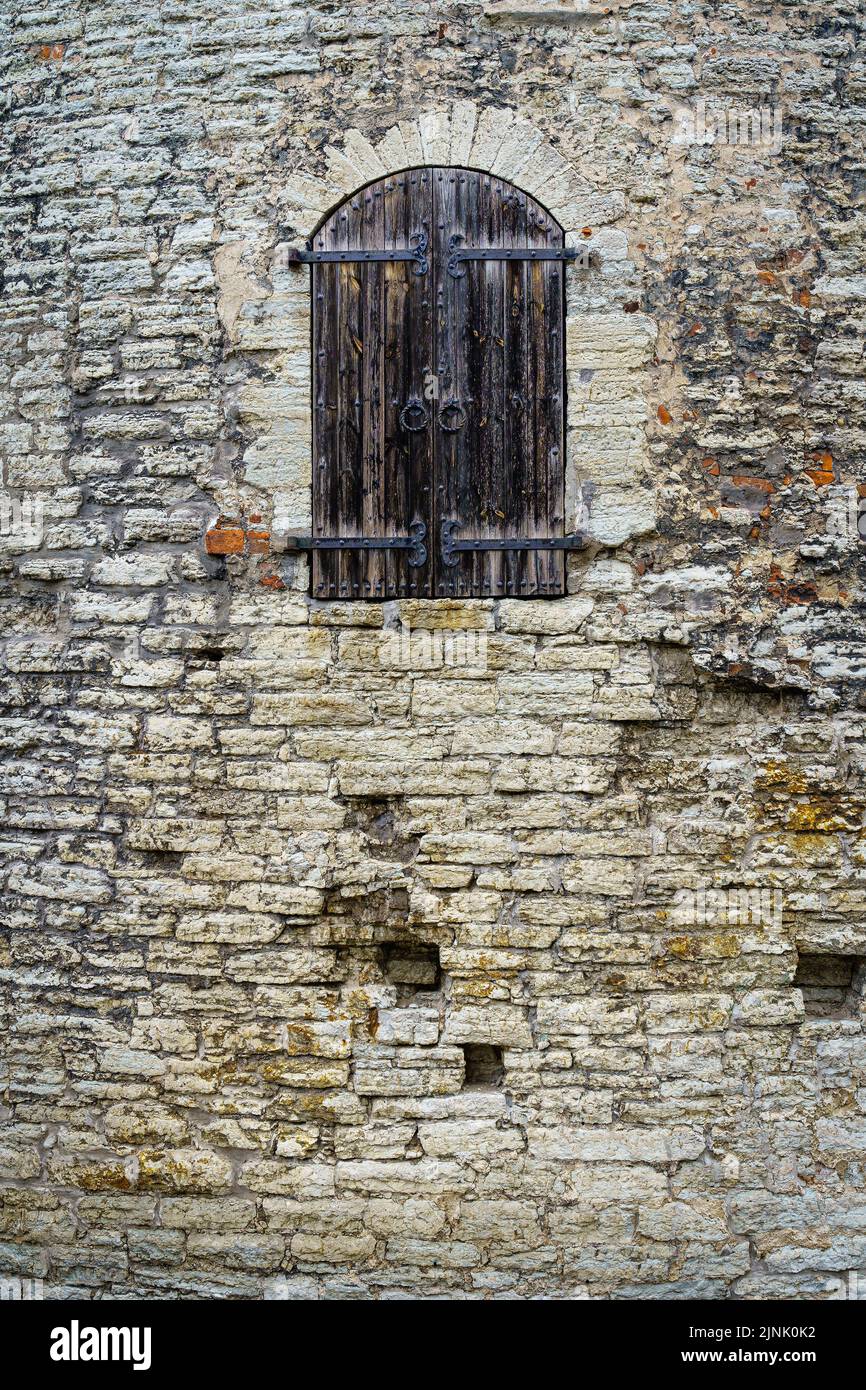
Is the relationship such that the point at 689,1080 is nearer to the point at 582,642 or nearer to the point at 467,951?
the point at 467,951

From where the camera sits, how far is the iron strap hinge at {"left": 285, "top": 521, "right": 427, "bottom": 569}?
4.24 metres

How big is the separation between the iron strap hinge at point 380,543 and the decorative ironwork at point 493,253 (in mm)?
944

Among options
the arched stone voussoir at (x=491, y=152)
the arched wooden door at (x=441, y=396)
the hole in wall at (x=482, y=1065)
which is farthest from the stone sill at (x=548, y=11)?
the hole in wall at (x=482, y=1065)

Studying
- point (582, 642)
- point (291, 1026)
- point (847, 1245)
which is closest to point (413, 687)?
point (582, 642)

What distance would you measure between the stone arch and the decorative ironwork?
86mm

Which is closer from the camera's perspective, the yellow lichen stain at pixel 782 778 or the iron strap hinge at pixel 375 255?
the yellow lichen stain at pixel 782 778

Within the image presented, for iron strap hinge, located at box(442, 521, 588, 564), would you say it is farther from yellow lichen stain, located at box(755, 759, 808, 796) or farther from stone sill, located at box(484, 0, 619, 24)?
stone sill, located at box(484, 0, 619, 24)

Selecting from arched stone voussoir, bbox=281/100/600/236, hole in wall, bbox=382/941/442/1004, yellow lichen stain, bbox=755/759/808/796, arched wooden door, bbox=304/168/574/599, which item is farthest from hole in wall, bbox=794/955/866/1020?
arched stone voussoir, bbox=281/100/600/236

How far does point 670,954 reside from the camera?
4.12 meters

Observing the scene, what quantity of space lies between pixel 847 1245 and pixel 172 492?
11.8ft

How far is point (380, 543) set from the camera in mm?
4246

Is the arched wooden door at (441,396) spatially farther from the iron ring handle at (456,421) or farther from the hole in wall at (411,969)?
the hole in wall at (411,969)

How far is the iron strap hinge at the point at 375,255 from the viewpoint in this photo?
14.0ft

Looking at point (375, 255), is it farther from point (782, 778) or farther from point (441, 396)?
point (782, 778)
